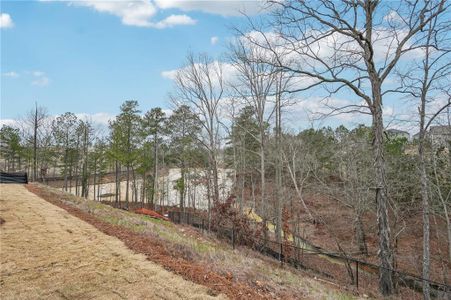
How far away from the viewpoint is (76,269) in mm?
6578

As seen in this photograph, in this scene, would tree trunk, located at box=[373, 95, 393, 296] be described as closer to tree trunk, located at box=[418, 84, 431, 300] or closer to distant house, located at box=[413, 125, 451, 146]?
tree trunk, located at box=[418, 84, 431, 300]

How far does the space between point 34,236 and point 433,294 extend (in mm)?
16563

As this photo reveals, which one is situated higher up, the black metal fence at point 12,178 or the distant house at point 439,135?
the distant house at point 439,135

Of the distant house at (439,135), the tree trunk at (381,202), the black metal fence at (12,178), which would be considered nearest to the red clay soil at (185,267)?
the tree trunk at (381,202)

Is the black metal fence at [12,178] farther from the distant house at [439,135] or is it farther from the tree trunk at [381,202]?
the distant house at [439,135]

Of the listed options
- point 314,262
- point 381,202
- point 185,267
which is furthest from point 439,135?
point 185,267

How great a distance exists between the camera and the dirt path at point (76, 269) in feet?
18.1

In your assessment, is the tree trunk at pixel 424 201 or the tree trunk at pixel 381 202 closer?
the tree trunk at pixel 381 202

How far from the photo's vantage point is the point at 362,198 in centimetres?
1850

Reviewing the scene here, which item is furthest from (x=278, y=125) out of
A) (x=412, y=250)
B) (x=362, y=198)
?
(x=412, y=250)

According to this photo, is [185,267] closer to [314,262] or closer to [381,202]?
[381,202]

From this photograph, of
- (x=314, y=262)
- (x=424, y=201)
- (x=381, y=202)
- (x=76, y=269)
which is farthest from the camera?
(x=314, y=262)

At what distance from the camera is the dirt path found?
5.53m

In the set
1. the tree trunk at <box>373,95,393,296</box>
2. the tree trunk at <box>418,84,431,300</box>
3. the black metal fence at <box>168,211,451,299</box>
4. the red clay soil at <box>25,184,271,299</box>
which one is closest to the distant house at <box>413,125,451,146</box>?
the tree trunk at <box>418,84,431,300</box>
